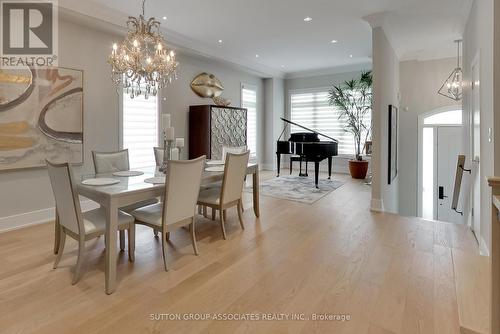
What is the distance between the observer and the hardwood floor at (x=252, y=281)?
6.19 ft

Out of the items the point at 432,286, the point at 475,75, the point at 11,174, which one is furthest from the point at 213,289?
the point at 475,75

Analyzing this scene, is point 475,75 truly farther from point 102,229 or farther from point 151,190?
point 102,229

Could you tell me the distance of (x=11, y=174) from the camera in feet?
12.2

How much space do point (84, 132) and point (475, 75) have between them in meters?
5.40

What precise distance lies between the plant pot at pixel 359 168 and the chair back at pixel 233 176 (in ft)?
15.7

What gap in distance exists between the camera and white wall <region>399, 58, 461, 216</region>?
6.66m

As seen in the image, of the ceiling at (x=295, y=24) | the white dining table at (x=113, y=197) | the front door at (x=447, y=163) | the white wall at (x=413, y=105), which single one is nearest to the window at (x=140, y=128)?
the ceiling at (x=295, y=24)

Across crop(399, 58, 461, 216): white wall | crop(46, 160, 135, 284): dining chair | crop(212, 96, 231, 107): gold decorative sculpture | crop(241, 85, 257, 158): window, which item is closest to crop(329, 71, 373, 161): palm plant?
crop(399, 58, 461, 216): white wall

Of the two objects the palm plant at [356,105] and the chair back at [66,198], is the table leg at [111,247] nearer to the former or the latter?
the chair back at [66,198]

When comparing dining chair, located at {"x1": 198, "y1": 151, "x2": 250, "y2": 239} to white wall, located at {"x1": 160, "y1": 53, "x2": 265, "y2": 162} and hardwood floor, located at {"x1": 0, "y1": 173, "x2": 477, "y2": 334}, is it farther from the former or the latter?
white wall, located at {"x1": 160, "y1": 53, "x2": 265, "y2": 162}

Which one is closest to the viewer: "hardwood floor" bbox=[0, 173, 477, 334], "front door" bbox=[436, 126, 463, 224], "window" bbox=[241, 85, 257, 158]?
"hardwood floor" bbox=[0, 173, 477, 334]

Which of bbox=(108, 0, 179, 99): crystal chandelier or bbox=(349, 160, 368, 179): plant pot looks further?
bbox=(349, 160, 368, 179): plant pot

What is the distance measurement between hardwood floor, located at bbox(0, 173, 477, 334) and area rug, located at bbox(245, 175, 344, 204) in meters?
1.61

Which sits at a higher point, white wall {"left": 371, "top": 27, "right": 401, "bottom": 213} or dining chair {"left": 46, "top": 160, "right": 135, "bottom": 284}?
white wall {"left": 371, "top": 27, "right": 401, "bottom": 213}
